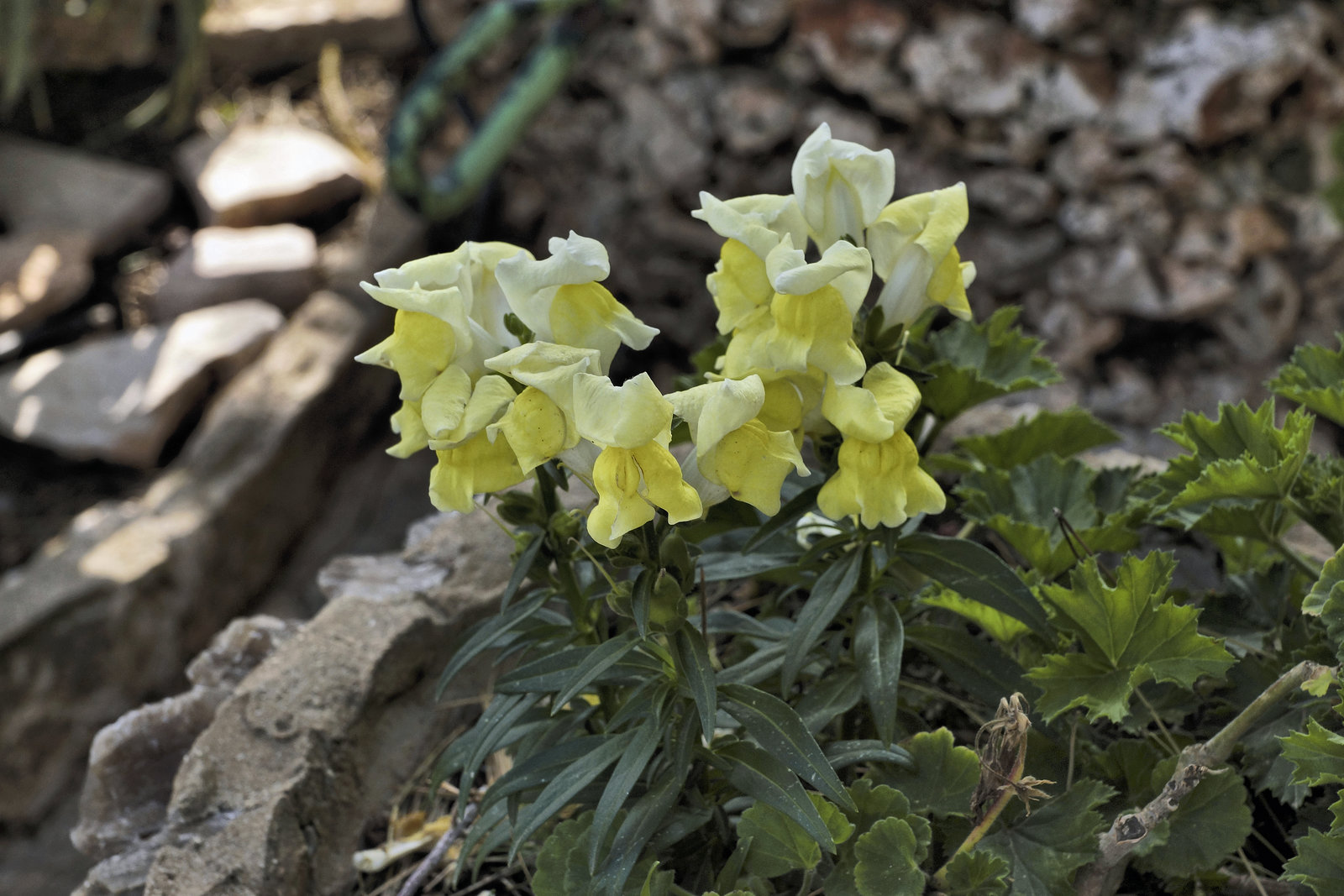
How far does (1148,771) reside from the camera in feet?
2.85

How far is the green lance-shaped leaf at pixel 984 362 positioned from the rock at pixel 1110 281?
3.94 ft

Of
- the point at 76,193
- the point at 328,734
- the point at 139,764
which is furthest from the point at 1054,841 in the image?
the point at 76,193

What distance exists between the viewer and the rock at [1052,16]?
208cm

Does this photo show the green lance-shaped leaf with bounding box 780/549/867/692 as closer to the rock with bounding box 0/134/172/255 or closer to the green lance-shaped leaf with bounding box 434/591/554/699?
the green lance-shaped leaf with bounding box 434/591/554/699

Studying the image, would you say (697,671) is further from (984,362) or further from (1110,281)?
(1110,281)

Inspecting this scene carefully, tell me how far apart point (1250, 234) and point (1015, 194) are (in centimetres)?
44

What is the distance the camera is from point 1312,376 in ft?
3.25

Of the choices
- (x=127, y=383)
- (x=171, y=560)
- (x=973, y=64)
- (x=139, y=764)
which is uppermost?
(x=973, y=64)

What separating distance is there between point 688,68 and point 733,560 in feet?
6.19

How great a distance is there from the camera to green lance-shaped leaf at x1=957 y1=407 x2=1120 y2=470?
1089 mm

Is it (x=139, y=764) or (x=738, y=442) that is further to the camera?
(x=139, y=764)

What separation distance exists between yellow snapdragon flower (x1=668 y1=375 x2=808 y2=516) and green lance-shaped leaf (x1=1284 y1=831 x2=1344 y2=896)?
1.40 ft

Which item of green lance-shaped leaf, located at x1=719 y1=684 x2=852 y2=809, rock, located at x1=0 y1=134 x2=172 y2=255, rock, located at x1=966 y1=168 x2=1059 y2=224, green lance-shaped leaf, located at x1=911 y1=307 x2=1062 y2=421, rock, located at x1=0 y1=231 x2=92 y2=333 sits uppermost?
green lance-shaped leaf, located at x1=911 y1=307 x2=1062 y2=421

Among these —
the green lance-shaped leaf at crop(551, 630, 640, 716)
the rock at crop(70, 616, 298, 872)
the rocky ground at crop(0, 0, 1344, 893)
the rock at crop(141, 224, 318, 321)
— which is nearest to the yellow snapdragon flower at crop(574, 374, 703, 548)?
the green lance-shaped leaf at crop(551, 630, 640, 716)
